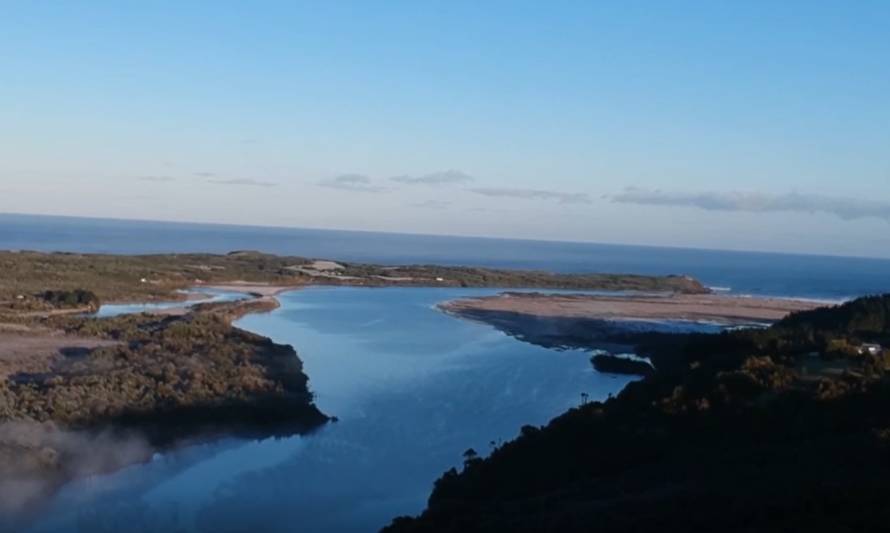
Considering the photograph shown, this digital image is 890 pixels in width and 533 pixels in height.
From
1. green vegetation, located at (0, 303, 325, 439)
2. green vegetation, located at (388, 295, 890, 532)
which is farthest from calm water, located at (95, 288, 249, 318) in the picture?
green vegetation, located at (388, 295, 890, 532)

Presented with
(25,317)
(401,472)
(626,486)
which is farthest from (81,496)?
(25,317)

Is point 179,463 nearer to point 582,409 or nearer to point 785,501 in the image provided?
point 582,409

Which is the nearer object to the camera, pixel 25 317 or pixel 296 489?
pixel 296 489

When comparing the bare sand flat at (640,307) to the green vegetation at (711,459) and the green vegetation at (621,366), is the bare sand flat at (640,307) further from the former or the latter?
the green vegetation at (711,459)

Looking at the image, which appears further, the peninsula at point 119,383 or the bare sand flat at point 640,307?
the bare sand flat at point 640,307

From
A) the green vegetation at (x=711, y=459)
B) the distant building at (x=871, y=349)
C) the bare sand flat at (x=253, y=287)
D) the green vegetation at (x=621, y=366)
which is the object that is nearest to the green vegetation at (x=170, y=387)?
the green vegetation at (x=711, y=459)

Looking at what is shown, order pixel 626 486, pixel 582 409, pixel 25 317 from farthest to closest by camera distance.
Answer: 1. pixel 25 317
2. pixel 582 409
3. pixel 626 486
